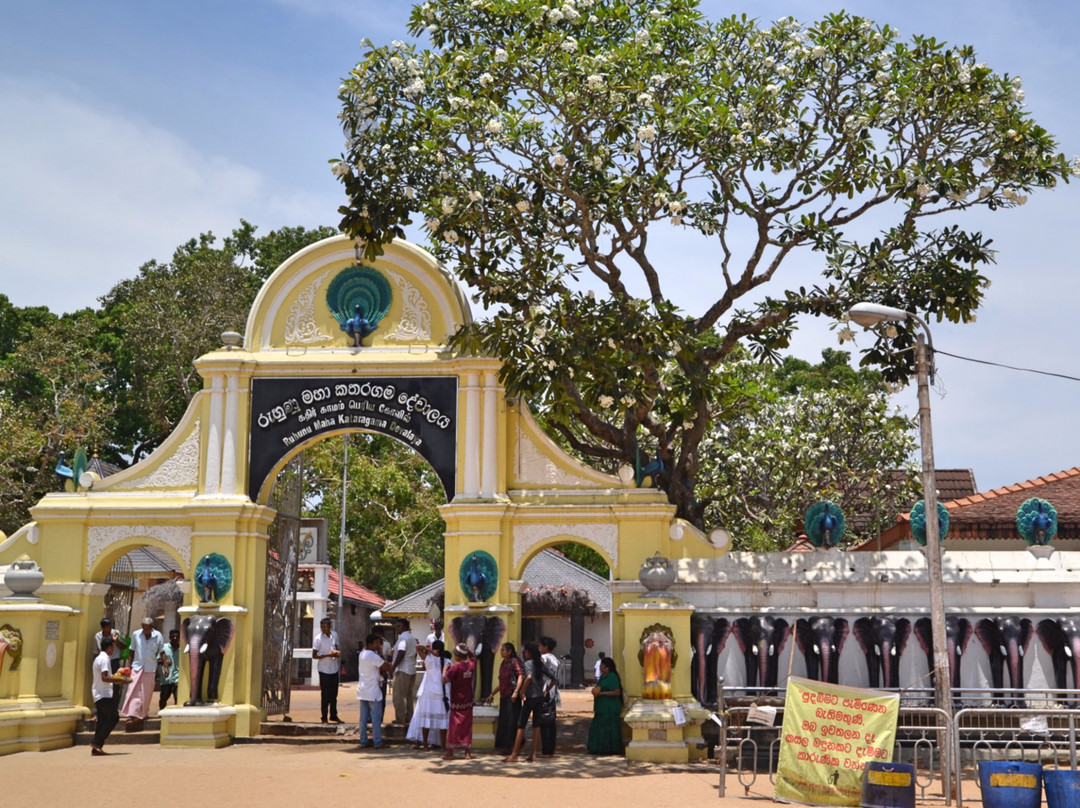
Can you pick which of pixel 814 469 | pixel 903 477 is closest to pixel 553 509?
pixel 814 469

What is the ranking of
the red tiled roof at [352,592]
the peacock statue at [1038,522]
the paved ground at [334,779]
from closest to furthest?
1. the paved ground at [334,779]
2. the peacock statue at [1038,522]
3. the red tiled roof at [352,592]

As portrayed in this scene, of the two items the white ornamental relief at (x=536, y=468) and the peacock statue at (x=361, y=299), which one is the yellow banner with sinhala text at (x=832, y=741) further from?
the peacock statue at (x=361, y=299)

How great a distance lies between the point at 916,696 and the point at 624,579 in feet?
13.1

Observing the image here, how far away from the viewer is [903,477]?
90.4 ft

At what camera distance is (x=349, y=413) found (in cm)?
1753

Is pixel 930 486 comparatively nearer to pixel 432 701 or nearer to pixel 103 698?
pixel 432 701

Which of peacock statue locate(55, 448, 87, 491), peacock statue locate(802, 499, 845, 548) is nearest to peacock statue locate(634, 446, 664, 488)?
peacock statue locate(802, 499, 845, 548)

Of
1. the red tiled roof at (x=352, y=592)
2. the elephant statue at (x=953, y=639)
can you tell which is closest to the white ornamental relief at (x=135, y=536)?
the elephant statue at (x=953, y=639)

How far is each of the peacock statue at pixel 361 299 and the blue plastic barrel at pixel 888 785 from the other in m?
9.61

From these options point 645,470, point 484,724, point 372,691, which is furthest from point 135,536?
point 645,470

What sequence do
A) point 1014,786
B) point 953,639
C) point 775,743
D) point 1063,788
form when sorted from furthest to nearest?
point 953,639, point 775,743, point 1014,786, point 1063,788

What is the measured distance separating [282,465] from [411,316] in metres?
2.86

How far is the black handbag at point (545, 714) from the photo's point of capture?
15.1 meters

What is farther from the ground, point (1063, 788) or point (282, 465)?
point (282, 465)
